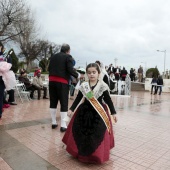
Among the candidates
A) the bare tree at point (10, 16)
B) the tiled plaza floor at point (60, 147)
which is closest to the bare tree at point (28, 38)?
the bare tree at point (10, 16)

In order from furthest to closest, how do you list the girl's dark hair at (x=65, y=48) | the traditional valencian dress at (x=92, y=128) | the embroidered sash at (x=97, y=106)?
the girl's dark hair at (x=65, y=48) < the embroidered sash at (x=97, y=106) < the traditional valencian dress at (x=92, y=128)

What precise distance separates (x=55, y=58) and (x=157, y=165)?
2990mm

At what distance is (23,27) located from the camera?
91.6 feet

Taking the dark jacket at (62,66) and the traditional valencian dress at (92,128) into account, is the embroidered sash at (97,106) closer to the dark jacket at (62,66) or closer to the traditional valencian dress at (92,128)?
the traditional valencian dress at (92,128)

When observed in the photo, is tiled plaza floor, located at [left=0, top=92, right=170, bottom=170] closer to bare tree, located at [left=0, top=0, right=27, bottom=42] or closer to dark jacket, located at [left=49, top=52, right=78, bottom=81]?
dark jacket, located at [left=49, top=52, right=78, bottom=81]

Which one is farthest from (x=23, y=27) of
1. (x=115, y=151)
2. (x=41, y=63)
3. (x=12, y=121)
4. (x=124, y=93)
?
(x=115, y=151)

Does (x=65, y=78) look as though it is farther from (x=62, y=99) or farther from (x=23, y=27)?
(x=23, y=27)

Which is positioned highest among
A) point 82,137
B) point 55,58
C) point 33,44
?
point 33,44

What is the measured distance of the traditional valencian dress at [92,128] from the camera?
11.2 feet

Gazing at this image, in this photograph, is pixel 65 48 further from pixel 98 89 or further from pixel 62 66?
pixel 98 89

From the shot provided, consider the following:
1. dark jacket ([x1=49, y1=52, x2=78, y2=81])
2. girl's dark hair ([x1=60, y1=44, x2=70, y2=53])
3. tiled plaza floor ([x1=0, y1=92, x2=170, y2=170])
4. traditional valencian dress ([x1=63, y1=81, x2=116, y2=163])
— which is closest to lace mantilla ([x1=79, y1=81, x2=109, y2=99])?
traditional valencian dress ([x1=63, y1=81, x2=116, y2=163])

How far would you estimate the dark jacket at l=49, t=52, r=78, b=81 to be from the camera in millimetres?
5105

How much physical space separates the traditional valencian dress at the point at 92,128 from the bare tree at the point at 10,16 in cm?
2506

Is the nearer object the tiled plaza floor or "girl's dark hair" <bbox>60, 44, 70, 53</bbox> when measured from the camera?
the tiled plaza floor
